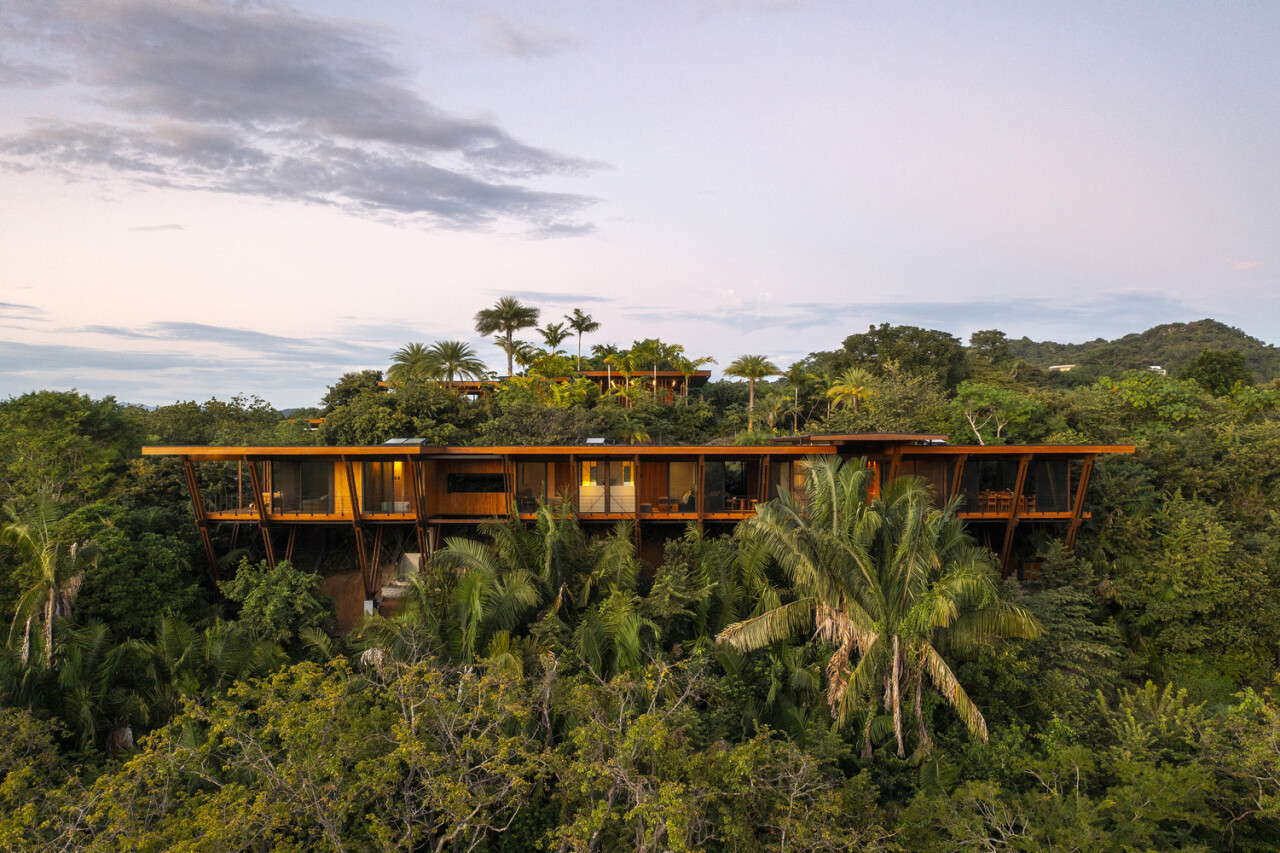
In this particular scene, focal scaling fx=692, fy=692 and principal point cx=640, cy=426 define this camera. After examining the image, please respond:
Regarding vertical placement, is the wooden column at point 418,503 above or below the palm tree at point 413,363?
below

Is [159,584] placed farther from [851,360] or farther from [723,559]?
[851,360]

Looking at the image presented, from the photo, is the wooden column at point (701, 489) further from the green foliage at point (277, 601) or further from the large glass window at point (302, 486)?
the large glass window at point (302, 486)

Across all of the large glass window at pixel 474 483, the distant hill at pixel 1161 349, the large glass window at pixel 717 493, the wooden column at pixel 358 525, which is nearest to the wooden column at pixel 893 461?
the large glass window at pixel 717 493

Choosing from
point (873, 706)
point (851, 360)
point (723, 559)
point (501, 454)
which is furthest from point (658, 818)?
point (851, 360)

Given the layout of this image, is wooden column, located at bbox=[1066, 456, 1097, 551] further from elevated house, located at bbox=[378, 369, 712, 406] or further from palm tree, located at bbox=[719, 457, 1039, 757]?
elevated house, located at bbox=[378, 369, 712, 406]

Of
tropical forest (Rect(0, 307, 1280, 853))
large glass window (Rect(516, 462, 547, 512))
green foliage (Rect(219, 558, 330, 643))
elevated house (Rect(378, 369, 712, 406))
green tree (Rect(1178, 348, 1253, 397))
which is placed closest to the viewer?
tropical forest (Rect(0, 307, 1280, 853))

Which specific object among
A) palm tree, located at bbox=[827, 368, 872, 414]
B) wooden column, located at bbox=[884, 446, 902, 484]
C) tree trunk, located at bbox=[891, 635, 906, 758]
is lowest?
tree trunk, located at bbox=[891, 635, 906, 758]

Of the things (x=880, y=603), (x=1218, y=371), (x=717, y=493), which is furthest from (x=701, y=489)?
(x=1218, y=371)

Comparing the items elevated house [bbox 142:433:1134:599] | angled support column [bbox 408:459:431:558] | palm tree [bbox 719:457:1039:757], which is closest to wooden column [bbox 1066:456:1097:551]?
elevated house [bbox 142:433:1134:599]
